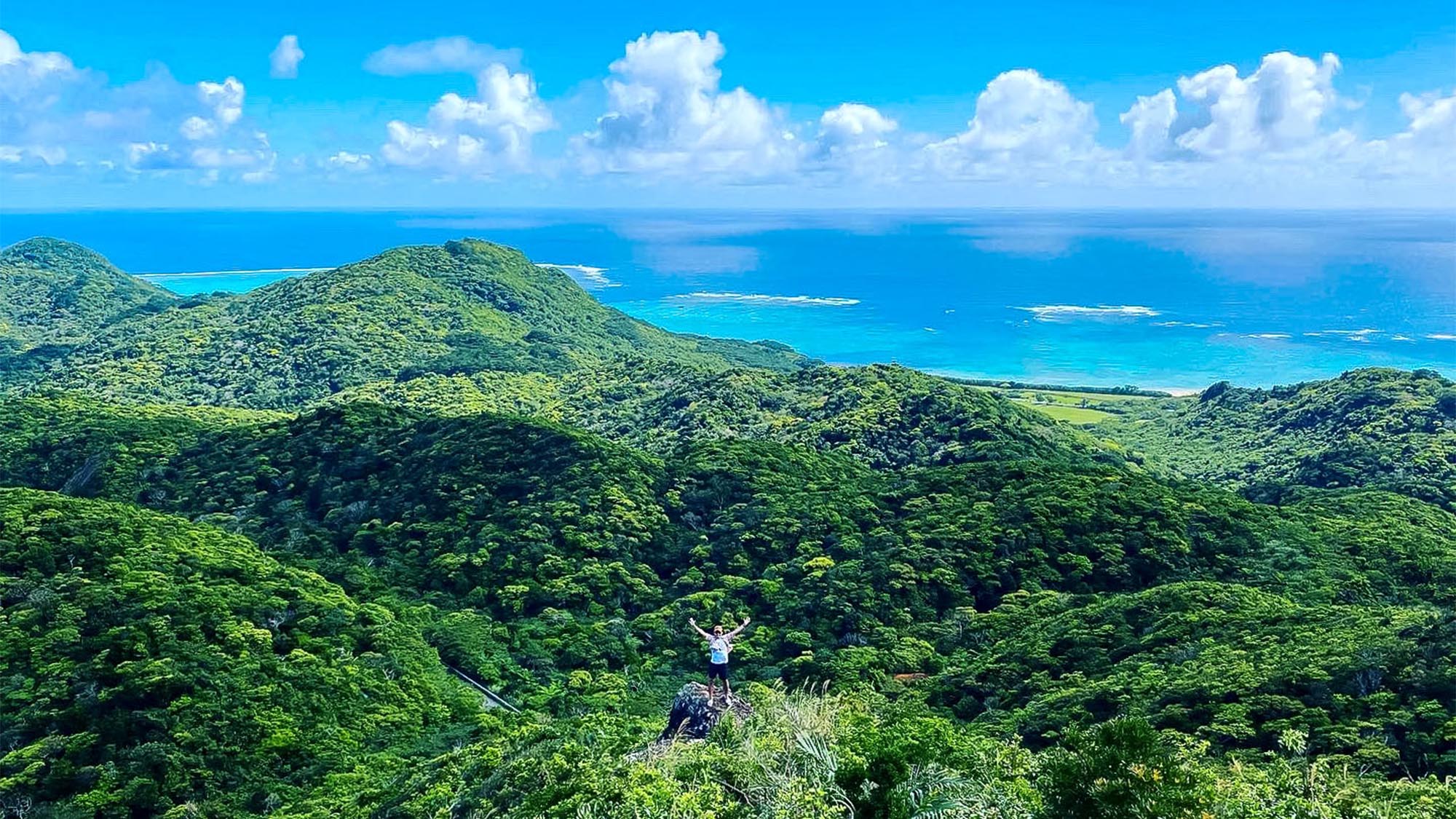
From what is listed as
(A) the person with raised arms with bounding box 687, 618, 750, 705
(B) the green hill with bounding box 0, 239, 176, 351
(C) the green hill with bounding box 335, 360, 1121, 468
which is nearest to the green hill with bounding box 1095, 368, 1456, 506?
(C) the green hill with bounding box 335, 360, 1121, 468

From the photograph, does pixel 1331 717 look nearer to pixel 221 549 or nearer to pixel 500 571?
pixel 500 571

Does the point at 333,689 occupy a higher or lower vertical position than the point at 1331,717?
lower

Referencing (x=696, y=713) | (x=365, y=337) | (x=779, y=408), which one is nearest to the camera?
(x=696, y=713)

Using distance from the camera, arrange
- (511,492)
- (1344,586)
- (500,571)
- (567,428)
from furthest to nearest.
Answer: (567,428)
(511,492)
(500,571)
(1344,586)

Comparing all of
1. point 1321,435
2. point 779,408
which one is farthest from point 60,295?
point 1321,435

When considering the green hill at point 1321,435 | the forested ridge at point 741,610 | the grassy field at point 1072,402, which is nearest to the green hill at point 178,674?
the forested ridge at point 741,610

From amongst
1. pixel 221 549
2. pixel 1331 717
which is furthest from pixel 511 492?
pixel 1331 717

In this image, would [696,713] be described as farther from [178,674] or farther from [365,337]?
[365,337]
